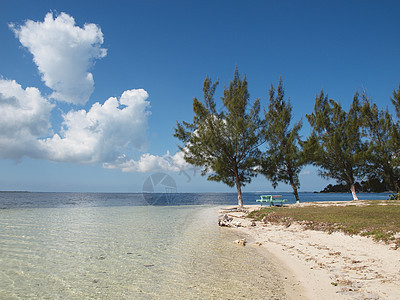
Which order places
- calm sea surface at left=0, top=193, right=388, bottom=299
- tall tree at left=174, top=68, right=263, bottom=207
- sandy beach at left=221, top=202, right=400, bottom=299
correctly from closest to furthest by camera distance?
sandy beach at left=221, top=202, right=400, bottom=299
calm sea surface at left=0, top=193, right=388, bottom=299
tall tree at left=174, top=68, right=263, bottom=207

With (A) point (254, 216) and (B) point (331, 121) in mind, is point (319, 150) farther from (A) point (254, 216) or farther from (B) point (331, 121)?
(A) point (254, 216)

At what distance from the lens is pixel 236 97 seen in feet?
84.7

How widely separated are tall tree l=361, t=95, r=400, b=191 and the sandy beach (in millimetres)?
27234

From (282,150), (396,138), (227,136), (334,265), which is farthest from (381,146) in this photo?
(334,265)

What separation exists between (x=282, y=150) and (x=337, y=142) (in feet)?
27.5

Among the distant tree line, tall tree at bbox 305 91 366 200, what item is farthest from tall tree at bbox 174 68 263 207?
tall tree at bbox 305 91 366 200

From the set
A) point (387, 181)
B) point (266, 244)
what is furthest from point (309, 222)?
point (387, 181)

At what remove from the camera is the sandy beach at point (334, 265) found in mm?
4703

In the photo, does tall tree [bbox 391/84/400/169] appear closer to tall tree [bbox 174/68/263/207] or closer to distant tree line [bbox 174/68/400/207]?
distant tree line [bbox 174/68/400/207]

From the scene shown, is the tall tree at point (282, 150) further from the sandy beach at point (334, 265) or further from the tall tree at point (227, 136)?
the sandy beach at point (334, 265)

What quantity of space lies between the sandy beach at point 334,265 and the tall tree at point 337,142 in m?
25.2

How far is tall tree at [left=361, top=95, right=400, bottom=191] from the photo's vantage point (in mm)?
29828

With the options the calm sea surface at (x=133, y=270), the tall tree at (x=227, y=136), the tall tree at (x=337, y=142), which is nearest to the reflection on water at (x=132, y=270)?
the calm sea surface at (x=133, y=270)

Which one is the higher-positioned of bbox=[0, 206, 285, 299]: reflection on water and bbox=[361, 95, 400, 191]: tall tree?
bbox=[361, 95, 400, 191]: tall tree
